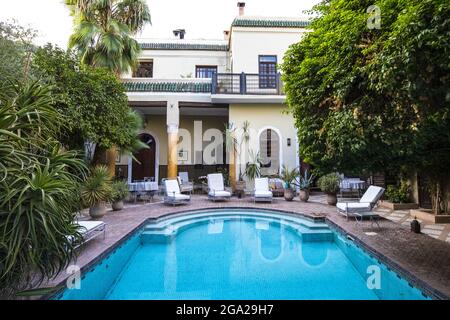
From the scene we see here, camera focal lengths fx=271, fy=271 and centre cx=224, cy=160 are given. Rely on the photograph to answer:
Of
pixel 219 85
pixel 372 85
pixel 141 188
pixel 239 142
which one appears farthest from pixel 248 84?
pixel 372 85

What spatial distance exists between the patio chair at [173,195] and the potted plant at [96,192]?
299cm

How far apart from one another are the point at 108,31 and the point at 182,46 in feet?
22.3

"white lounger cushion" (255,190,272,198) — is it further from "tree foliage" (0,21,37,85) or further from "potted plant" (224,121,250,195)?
"tree foliage" (0,21,37,85)

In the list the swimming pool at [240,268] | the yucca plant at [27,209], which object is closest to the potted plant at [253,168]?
the swimming pool at [240,268]

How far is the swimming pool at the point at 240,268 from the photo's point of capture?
4.21 meters

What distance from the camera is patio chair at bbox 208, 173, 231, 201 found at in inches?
455

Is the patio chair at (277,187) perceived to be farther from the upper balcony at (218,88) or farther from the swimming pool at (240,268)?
the swimming pool at (240,268)

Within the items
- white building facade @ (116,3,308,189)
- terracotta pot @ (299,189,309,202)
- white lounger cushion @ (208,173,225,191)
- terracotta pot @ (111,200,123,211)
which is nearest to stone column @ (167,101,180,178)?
white building facade @ (116,3,308,189)

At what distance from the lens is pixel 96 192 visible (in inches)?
303

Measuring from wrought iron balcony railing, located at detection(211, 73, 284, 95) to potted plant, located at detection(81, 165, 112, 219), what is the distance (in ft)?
24.9

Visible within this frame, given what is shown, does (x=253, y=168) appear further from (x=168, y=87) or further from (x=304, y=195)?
(x=168, y=87)

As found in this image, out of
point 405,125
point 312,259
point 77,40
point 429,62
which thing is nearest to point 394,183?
point 312,259

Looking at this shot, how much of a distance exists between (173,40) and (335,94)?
16330 millimetres
